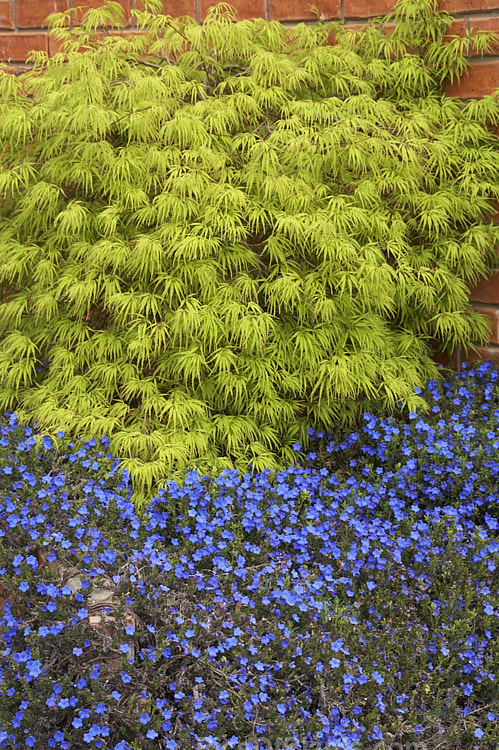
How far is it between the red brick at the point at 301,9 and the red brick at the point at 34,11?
51.8 inches

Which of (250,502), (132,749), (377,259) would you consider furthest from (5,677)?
(377,259)

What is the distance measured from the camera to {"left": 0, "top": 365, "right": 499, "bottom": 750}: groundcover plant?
1938mm

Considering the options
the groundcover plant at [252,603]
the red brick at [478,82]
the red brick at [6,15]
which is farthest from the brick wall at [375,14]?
the groundcover plant at [252,603]

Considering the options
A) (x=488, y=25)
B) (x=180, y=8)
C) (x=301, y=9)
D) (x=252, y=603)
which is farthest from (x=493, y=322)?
(x=180, y=8)

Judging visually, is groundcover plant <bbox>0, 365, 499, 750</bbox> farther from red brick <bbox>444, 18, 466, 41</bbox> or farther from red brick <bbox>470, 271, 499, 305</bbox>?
red brick <bbox>444, 18, 466, 41</bbox>

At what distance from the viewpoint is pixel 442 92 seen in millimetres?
3566

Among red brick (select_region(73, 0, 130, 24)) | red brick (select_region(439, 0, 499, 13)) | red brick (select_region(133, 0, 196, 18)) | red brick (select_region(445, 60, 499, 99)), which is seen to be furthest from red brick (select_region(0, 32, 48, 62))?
red brick (select_region(445, 60, 499, 99))

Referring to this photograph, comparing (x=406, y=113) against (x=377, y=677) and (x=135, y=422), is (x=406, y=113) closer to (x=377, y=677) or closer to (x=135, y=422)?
(x=135, y=422)

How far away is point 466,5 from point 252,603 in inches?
115

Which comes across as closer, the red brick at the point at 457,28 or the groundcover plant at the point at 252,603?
the groundcover plant at the point at 252,603

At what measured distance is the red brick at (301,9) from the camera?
3643 mm

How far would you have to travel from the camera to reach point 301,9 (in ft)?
12.0

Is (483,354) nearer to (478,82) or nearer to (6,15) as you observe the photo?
(478,82)

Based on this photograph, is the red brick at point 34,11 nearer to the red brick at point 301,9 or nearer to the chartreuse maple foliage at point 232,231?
the chartreuse maple foliage at point 232,231
